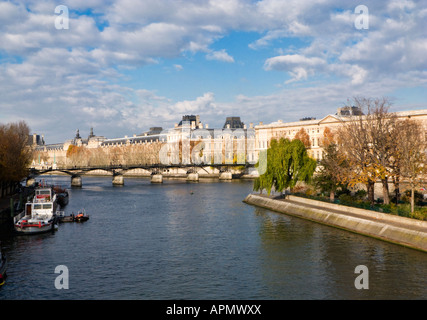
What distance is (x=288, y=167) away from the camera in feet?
199

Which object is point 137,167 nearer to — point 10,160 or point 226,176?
point 226,176

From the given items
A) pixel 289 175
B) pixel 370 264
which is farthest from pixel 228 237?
pixel 289 175

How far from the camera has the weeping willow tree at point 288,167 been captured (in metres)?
60.0

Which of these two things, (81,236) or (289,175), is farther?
(289,175)

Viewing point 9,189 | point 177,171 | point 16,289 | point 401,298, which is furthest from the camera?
point 177,171

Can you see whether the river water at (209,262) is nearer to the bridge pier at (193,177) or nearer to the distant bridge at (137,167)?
the distant bridge at (137,167)

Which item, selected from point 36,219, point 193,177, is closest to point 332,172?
point 36,219

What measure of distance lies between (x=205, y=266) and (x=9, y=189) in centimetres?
5457

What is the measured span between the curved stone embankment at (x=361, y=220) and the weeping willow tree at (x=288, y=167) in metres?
2.98

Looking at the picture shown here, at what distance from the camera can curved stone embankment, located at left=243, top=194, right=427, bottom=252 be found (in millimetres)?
34000

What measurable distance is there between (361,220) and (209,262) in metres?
16.2
